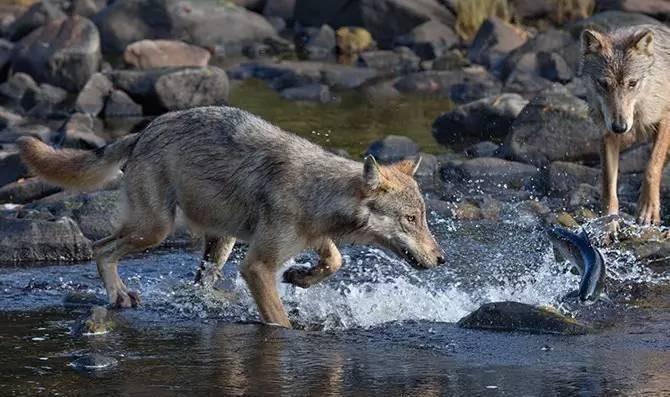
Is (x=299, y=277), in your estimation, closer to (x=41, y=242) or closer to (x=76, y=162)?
(x=76, y=162)

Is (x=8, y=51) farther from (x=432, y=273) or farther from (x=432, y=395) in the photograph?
(x=432, y=395)

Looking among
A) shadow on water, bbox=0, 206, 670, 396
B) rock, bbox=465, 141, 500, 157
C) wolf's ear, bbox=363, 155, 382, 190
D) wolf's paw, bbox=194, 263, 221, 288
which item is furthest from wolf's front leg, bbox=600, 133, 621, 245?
rock, bbox=465, 141, 500, 157

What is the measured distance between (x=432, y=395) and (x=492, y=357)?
1029 millimetres

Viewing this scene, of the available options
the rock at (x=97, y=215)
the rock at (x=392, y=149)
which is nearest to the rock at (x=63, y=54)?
the rock at (x=392, y=149)

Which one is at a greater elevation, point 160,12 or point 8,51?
point 160,12

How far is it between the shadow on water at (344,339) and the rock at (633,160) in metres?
3.97

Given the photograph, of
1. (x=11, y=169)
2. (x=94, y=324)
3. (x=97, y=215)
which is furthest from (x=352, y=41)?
(x=94, y=324)

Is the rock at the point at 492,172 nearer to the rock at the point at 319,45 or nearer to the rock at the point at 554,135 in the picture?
the rock at the point at 554,135

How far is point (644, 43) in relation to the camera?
42.8 feet

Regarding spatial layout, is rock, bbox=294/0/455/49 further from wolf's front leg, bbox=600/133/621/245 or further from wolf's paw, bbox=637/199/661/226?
wolf's paw, bbox=637/199/661/226

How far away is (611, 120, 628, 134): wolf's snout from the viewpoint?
498 inches

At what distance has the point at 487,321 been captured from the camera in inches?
388

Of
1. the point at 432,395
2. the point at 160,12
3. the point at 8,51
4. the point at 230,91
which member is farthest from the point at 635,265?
the point at 160,12

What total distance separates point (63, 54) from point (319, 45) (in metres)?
7.12
